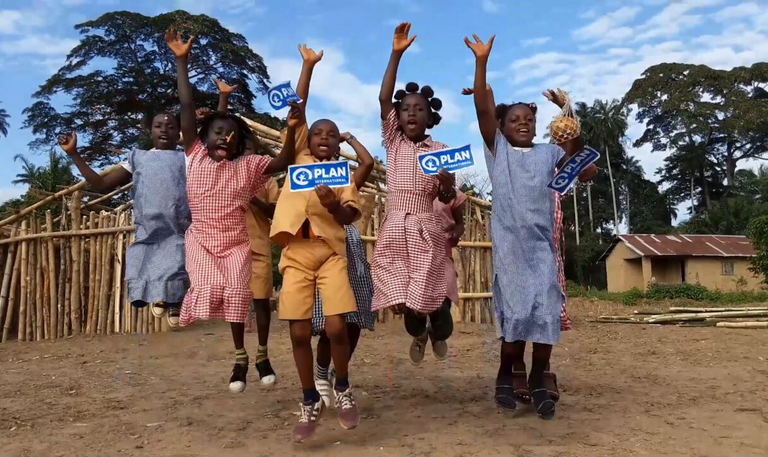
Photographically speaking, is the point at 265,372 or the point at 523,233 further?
the point at 265,372

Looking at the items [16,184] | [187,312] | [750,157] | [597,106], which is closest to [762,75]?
[750,157]

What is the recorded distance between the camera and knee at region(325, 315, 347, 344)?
12.2ft

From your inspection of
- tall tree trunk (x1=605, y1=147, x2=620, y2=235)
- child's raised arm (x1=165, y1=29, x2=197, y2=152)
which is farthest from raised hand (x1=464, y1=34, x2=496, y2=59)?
tall tree trunk (x1=605, y1=147, x2=620, y2=235)

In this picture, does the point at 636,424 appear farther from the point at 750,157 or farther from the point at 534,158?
the point at 750,157

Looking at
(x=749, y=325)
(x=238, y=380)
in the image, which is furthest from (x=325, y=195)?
(x=749, y=325)

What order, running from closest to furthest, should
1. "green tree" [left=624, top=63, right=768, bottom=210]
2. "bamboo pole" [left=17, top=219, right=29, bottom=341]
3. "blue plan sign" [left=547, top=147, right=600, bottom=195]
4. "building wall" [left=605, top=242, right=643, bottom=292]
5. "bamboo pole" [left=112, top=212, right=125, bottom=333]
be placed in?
"blue plan sign" [left=547, top=147, right=600, bottom=195], "bamboo pole" [left=17, top=219, right=29, bottom=341], "bamboo pole" [left=112, top=212, right=125, bottom=333], "building wall" [left=605, top=242, right=643, bottom=292], "green tree" [left=624, top=63, right=768, bottom=210]

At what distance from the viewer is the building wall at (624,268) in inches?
1137

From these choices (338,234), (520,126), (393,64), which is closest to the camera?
(338,234)

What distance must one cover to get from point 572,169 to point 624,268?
89.6 ft

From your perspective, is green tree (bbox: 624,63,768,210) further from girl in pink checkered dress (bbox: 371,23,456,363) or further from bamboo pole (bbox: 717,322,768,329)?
girl in pink checkered dress (bbox: 371,23,456,363)

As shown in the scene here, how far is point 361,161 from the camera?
411cm

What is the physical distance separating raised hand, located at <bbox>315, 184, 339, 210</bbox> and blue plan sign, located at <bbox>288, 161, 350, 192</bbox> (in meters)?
0.04

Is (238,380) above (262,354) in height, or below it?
below

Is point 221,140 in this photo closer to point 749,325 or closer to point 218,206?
point 218,206
